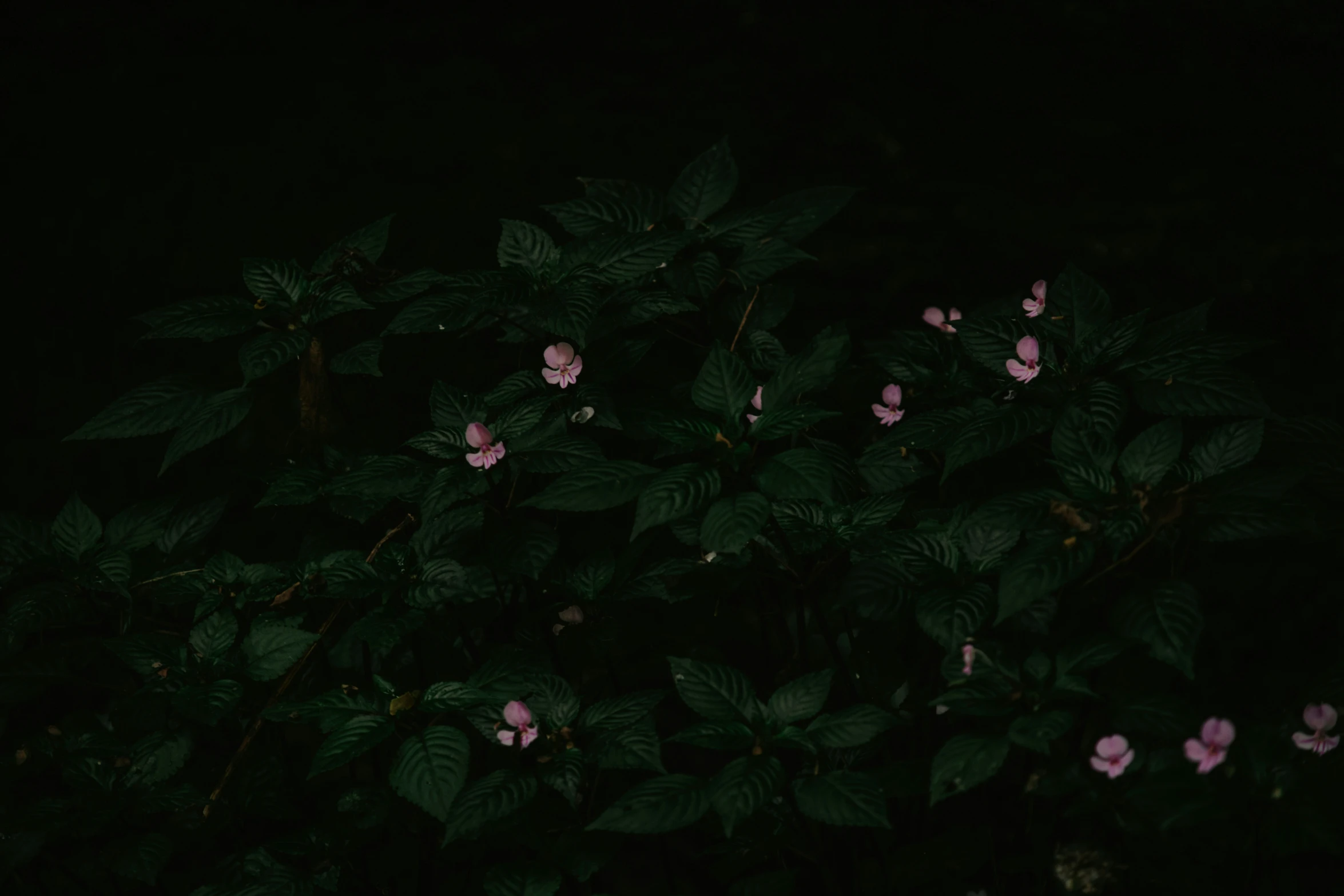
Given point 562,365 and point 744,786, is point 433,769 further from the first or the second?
point 562,365

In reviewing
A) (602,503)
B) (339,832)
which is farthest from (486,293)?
(339,832)

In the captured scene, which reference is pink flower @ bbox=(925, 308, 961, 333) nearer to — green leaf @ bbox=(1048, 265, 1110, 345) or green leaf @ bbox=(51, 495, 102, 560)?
green leaf @ bbox=(1048, 265, 1110, 345)

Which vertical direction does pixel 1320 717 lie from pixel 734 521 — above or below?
below

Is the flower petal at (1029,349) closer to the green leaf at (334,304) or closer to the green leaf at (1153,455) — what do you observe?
the green leaf at (1153,455)

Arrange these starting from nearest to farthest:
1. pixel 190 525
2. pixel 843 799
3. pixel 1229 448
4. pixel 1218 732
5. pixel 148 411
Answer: pixel 1218 732 → pixel 843 799 → pixel 1229 448 → pixel 148 411 → pixel 190 525

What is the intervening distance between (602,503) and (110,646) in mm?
973

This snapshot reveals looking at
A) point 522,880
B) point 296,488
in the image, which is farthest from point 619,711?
point 296,488

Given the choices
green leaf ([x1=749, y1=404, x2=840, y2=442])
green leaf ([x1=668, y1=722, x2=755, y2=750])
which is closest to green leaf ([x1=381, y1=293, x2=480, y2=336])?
green leaf ([x1=749, y1=404, x2=840, y2=442])

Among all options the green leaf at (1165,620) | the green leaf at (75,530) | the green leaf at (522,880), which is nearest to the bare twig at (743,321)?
the green leaf at (1165,620)

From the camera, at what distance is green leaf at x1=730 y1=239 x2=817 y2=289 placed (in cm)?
187

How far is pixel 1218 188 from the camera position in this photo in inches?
84.5

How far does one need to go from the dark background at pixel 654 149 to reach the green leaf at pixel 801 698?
980 millimetres

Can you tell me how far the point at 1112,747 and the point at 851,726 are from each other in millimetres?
344

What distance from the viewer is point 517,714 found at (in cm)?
150
